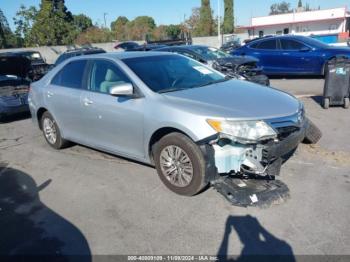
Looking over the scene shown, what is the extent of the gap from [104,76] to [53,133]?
1835mm

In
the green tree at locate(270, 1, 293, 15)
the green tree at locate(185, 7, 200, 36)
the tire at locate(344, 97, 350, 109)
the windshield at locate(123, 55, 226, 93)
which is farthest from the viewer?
the green tree at locate(270, 1, 293, 15)

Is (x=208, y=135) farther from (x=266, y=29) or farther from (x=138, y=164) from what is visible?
(x=266, y=29)

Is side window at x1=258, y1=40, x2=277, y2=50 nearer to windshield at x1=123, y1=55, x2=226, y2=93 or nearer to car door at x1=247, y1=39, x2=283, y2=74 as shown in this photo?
car door at x1=247, y1=39, x2=283, y2=74

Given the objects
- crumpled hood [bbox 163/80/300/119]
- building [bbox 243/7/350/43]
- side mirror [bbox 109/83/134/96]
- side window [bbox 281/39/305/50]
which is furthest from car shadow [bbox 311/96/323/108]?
building [bbox 243/7/350/43]

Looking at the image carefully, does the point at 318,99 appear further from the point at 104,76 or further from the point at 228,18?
the point at 228,18

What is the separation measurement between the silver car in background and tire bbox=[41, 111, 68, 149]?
0.30 metres

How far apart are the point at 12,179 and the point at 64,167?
0.74 meters

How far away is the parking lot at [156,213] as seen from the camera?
3316 millimetres

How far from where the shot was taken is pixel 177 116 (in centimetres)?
402

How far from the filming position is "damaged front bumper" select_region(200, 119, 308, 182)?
3.80 metres

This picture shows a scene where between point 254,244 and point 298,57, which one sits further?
point 298,57

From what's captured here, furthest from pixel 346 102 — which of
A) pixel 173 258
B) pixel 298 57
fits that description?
pixel 173 258

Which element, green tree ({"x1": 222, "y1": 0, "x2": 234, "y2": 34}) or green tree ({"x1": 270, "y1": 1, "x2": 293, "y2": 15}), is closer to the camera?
green tree ({"x1": 222, "y1": 0, "x2": 234, "y2": 34})

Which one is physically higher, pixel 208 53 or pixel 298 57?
pixel 208 53
